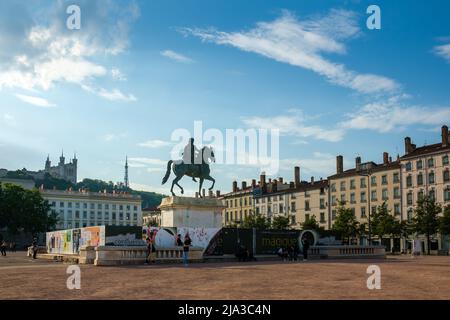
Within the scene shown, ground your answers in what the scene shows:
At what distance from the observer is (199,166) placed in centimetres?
3978

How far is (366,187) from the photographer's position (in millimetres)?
100000

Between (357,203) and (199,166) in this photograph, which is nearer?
(199,166)

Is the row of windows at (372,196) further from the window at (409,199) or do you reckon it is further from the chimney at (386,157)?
the chimney at (386,157)

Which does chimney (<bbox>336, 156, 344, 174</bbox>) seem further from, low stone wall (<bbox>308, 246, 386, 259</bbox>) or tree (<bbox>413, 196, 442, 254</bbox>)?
low stone wall (<bbox>308, 246, 386, 259</bbox>)

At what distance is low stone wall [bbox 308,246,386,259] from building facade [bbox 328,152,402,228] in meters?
46.0

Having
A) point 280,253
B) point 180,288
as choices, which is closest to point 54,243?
point 280,253

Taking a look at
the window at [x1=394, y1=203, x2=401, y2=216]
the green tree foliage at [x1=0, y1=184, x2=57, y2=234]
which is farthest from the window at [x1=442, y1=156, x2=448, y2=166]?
the green tree foliage at [x1=0, y1=184, x2=57, y2=234]

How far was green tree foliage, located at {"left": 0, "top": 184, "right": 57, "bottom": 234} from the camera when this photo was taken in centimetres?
10456

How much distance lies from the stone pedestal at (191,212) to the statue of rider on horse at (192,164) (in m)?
1.06

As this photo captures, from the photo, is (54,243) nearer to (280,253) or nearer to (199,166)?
(199,166)

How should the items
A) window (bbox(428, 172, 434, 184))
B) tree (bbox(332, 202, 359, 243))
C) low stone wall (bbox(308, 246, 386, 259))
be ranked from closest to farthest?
low stone wall (bbox(308, 246, 386, 259)) → tree (bbox(332, 202, 359, 243)) → window (bbox(428, 172, 434, 184))

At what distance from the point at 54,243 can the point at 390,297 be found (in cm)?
3968

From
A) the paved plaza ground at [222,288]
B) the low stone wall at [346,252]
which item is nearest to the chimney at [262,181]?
the low stone wall at [346,252]

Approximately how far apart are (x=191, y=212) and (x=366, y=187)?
67.5 metres
